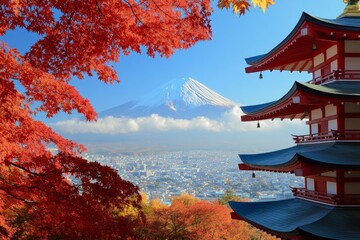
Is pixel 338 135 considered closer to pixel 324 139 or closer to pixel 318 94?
pixel 324 139

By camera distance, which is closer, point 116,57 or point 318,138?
point 116,57

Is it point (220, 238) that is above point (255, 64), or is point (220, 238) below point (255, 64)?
below

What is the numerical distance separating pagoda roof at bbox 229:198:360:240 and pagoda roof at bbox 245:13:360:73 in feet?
12.1

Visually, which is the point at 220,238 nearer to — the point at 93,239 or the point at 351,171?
the point at 351,171

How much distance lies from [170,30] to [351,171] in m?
4.97

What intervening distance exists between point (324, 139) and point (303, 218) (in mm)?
1866

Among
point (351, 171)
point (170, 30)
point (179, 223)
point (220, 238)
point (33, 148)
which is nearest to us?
point (170, 30)

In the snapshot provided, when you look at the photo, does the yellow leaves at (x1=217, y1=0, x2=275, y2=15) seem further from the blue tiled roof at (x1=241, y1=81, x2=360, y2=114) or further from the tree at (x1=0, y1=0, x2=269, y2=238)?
the blue tiled roof at (x1=241, y1=81, x2=360, y2=114)

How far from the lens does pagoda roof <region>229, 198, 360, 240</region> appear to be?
7.57 meters

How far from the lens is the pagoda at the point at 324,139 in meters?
8.00

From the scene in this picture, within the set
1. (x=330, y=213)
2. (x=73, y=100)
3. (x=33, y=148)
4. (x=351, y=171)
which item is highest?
(x=73, y=100)

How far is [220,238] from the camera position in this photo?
24016 millimetres

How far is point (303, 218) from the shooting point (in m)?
8.65

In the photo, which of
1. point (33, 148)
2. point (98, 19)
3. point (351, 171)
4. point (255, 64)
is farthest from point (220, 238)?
point (98, 19)
